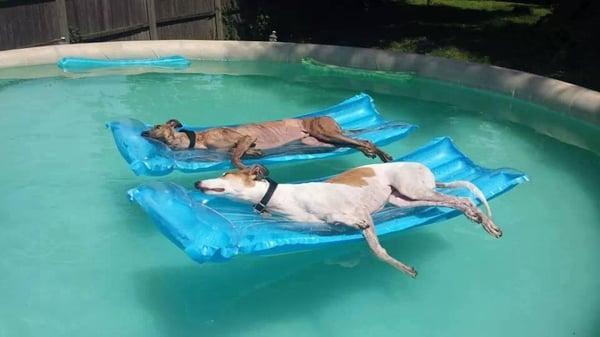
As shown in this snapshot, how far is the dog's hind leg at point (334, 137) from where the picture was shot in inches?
230

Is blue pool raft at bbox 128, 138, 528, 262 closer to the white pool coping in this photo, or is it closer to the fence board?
the white pool coping

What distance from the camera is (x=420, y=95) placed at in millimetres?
9445

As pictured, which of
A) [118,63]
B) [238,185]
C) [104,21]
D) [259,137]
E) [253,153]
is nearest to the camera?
[238,185]

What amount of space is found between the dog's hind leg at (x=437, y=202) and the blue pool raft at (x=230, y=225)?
0.07 metres

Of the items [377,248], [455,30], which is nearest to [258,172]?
[377,248]

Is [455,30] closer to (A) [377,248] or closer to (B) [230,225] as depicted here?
(A) [377,248]

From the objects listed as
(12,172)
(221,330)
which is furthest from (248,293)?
(12,172)

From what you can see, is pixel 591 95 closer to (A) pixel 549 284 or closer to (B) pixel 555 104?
(B) pixel 555 104

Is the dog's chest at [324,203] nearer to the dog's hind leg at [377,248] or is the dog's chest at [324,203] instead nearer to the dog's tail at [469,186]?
the dog's hind leg at [377,248]

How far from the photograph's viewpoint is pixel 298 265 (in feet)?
16.0

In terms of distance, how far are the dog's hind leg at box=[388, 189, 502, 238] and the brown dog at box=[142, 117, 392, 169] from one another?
1.24 metres

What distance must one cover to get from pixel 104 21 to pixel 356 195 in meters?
8.83

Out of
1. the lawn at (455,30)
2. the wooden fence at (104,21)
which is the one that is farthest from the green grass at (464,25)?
the wooden fence at (104,21)

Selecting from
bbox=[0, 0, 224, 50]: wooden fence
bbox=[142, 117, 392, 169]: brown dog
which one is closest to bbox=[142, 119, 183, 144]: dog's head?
bbox=[142, 117, 392, 169]: brown dog
